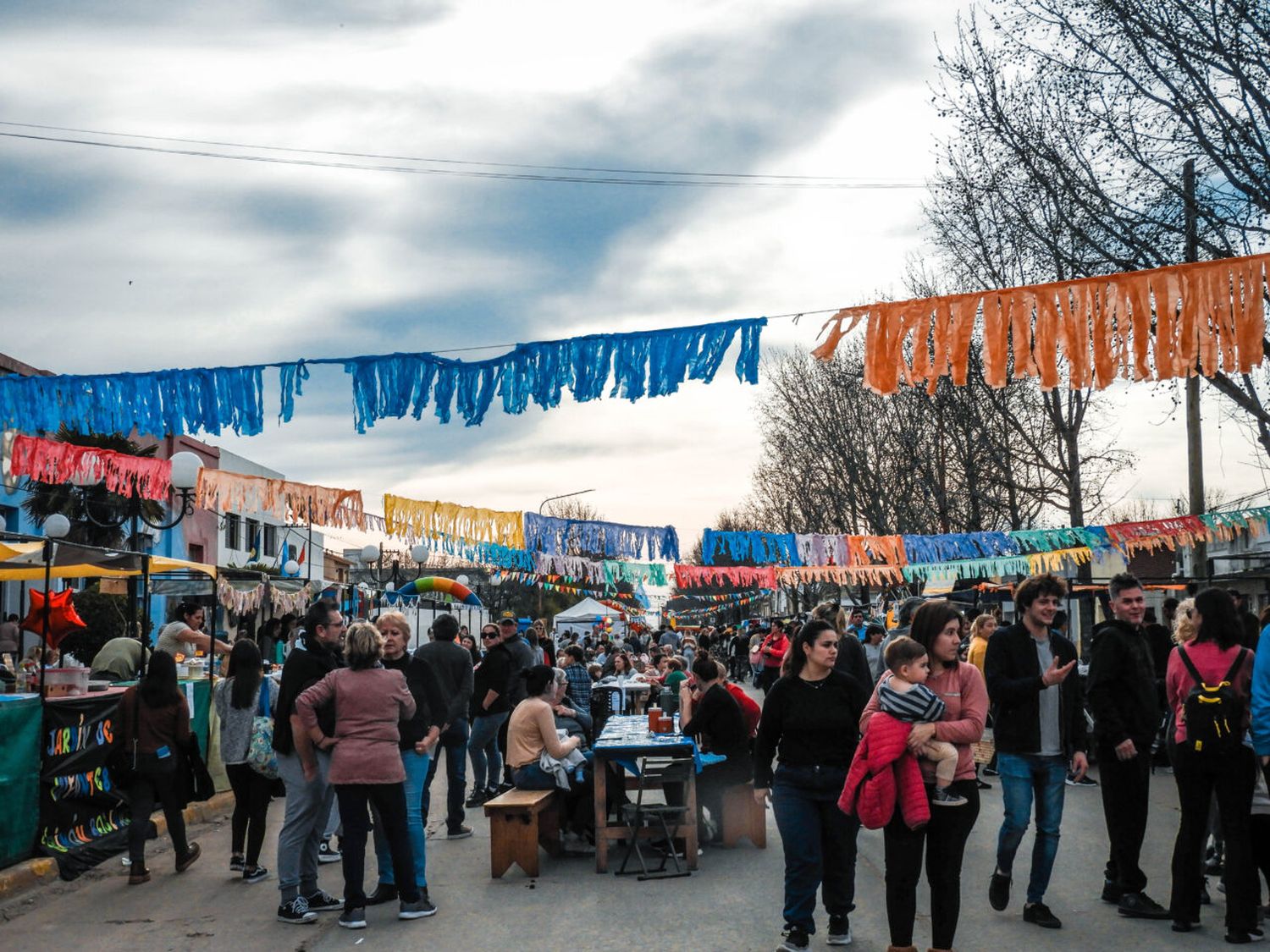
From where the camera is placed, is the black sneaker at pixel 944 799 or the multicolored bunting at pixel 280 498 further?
the multicolored bunting at pixel 280 498

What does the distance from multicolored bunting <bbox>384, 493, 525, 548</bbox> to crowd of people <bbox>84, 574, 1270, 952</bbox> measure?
12.5 m

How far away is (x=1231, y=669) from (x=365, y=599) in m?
23.7

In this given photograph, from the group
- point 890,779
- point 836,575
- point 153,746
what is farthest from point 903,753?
point 836,575

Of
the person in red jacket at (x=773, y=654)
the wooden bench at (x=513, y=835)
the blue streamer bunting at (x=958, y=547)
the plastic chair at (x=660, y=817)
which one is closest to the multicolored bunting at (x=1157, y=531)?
the blue streamer bunting at (x=958, y=547)

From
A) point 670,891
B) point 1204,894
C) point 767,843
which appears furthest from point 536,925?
point 1204,894

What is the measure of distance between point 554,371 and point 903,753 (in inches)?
194

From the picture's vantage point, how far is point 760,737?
6270 mm

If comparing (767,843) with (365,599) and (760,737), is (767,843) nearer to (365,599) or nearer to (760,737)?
(760,737)

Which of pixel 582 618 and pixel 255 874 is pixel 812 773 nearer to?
pixel 255 874

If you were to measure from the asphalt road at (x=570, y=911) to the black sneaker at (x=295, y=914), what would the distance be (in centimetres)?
7

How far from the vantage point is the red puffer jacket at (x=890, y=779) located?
5.11 m

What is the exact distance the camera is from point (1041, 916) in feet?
21.0

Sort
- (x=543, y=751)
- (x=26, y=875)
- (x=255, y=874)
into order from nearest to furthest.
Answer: (x=26, y=875), (x=255, y=874), (x=543, y=751)

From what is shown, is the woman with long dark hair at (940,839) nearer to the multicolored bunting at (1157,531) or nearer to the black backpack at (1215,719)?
the black backpack at (1215,719)
